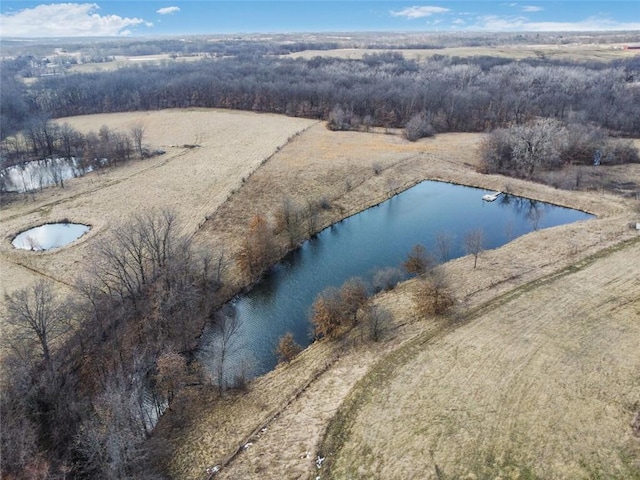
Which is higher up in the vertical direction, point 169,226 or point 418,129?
point 418,129

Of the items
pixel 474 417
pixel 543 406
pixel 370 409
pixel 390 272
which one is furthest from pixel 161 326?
pixel 543 406

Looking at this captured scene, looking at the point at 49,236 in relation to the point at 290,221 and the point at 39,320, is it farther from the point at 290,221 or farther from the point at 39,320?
the point at 290,221

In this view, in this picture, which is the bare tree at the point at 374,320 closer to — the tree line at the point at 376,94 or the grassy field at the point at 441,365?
the grassy field at the point at 441,365

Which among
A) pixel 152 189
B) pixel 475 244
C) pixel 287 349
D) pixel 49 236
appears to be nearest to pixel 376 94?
pixel 152 189

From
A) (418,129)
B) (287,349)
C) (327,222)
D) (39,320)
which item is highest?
(418,129)

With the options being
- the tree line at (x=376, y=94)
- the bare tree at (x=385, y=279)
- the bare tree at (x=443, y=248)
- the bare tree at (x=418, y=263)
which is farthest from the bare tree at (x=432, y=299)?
the tree line at (x=376, y=94)

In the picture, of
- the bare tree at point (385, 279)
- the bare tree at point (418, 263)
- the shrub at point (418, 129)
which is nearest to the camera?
the bare tree at point (385, 279)
